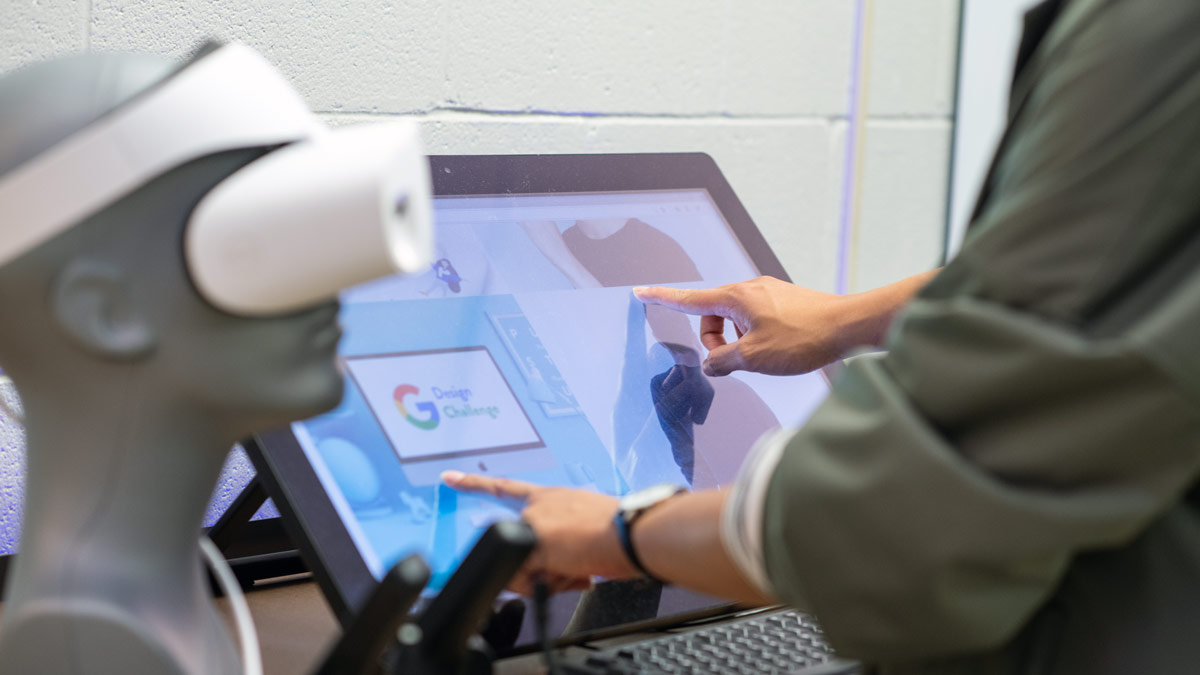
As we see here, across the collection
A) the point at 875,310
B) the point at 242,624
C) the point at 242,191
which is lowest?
the point at 242,624

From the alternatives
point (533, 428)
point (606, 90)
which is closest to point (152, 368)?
point (533, 428)

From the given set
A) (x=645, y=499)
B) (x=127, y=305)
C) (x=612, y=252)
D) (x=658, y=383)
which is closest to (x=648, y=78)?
(x=612, y=252)

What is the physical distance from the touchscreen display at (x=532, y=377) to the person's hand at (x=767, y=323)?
2 centimetres

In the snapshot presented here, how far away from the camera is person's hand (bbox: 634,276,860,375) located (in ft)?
3.14

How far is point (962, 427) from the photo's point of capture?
49 cm

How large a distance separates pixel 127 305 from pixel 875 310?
0.64m

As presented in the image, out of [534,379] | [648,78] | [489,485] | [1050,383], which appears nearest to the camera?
[1050,383]

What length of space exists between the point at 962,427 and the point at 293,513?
1.37ft

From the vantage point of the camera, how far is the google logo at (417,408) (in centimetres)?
78

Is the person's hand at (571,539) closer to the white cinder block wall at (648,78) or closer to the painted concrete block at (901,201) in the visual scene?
the white cinder block wall at (648,78)

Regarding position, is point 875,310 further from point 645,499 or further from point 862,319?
point 645,499

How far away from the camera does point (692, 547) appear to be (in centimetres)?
59

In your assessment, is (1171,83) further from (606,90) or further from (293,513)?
(606,90)

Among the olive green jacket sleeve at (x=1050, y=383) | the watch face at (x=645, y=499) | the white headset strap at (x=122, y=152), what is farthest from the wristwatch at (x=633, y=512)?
the white headset strap at (x=122, y=152)
